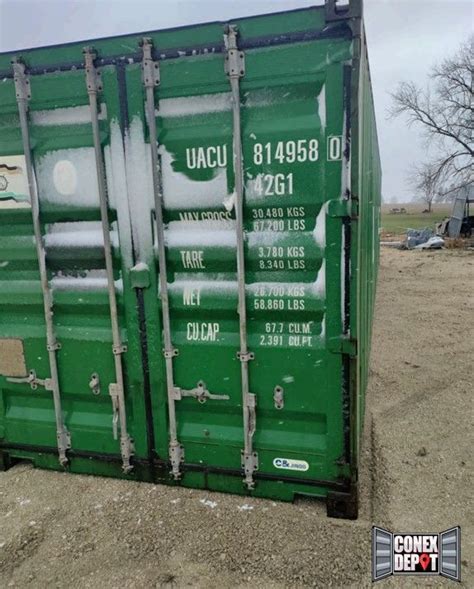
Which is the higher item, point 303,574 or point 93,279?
point 93,279

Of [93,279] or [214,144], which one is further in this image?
[93,279]

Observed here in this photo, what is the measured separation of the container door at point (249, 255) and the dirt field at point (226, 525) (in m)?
0.30

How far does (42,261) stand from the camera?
10.4 feet

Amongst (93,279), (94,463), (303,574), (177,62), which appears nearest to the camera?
(303,574)

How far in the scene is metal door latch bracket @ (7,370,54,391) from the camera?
3.34m

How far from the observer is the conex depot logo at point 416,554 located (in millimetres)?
2602

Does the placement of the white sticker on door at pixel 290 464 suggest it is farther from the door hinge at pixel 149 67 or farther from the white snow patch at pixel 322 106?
the door hinge at pixel 149 67

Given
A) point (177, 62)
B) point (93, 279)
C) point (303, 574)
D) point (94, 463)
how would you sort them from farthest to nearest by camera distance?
point (94, 463)
point (93, 279)
point (177, 62)
point (303, 574)

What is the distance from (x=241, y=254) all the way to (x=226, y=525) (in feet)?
5.64

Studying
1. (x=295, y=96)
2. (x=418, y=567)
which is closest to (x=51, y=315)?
(x=295, y=96)

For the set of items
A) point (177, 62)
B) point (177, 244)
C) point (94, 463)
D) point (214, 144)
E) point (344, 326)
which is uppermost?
point (177, 62)

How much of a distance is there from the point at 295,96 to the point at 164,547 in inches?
109

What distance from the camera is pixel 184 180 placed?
2.89 meters

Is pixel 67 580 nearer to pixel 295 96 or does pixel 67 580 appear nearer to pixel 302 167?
pixel 302 167
